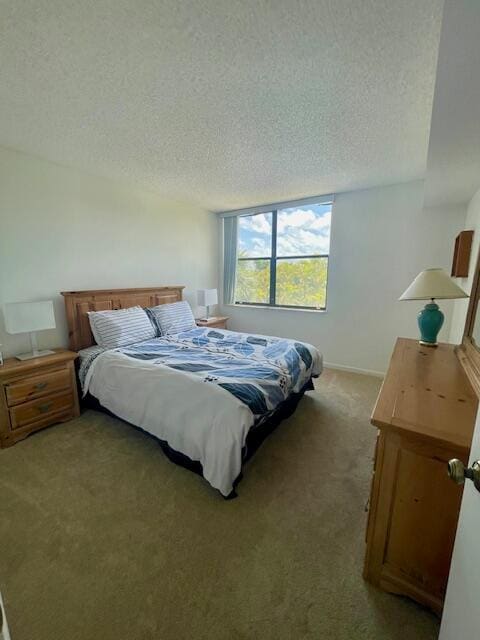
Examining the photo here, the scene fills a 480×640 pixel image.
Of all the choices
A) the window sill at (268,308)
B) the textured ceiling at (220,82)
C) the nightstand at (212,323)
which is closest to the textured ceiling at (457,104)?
the textured ceiling at (220,82)

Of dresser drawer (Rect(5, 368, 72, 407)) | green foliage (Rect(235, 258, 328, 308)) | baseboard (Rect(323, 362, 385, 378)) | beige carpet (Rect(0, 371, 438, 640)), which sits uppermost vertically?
green foliage (Rect(235, 258, 328, 308))

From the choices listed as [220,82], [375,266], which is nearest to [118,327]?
[220,82]

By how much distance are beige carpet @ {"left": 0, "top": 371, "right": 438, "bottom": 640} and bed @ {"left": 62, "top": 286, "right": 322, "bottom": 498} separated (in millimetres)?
222

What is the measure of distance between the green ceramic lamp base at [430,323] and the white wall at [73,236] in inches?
124

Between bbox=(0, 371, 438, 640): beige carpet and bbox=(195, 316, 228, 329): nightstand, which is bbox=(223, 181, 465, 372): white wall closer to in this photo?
bbox=(195, 316, 228, 329): nightstand

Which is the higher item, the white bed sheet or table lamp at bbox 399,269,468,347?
table lamp at bbox 399,269,468,347

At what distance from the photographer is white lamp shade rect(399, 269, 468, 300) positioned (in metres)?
1.76

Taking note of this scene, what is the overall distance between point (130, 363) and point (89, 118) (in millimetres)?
1835

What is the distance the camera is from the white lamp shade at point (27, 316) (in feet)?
7.07

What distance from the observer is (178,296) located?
394 centimetres

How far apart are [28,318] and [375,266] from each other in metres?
3.80

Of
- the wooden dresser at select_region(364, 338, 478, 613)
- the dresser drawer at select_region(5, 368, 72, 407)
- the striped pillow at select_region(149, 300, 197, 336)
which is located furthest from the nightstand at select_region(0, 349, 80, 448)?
the wooden dresser at select_region(364, 338, 478, 613)

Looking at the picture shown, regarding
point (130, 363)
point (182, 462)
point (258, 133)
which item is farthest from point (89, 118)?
point (182, 462)

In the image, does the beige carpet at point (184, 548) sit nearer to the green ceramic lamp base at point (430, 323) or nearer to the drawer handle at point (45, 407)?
the drawer handle at point (45, 407)
